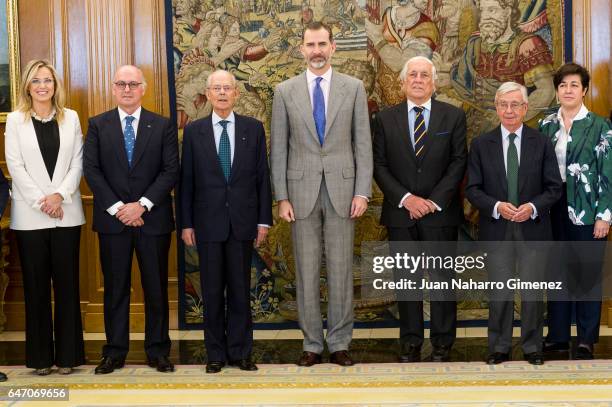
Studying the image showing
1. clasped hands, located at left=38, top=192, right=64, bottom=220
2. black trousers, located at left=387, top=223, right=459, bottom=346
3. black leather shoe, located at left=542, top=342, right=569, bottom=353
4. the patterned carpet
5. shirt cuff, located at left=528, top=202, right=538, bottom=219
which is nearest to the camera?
the patterned carpet

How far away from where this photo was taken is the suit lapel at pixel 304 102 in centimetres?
482

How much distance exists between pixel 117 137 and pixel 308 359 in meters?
1.65

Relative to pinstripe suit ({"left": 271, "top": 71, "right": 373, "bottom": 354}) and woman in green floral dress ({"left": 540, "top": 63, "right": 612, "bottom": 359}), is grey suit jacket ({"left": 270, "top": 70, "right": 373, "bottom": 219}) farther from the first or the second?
woman in green floral dress ({"left": 540, "top": 63, "right": 612, "bottom": 359})

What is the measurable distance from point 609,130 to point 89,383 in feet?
10.7

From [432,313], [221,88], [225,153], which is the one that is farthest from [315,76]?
[432,313]

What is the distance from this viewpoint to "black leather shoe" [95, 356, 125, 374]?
186 inches

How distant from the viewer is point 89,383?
452 cm

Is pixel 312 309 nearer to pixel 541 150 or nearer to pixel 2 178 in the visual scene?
pixel 541 150

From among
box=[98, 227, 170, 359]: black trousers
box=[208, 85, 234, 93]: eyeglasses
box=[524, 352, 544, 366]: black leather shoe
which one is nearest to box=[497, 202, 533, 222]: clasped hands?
box=[524, 352, 544, 366]: black leather shoe

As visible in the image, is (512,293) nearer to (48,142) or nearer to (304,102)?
(304,102)

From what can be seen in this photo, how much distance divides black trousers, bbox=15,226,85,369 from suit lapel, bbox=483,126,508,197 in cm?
239

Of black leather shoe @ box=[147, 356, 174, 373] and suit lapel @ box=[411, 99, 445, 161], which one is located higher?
suit lapel @ box=[411, 99, 445, 161]

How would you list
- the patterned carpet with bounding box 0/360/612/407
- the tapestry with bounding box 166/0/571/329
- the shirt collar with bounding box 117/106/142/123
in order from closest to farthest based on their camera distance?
the patterned carpet with bounding box 0/360/612/407
the shirt collar with bounding box 117/106/142/123
the tapestry with bounding box 166/0/571/329

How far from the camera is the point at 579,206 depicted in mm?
4930
